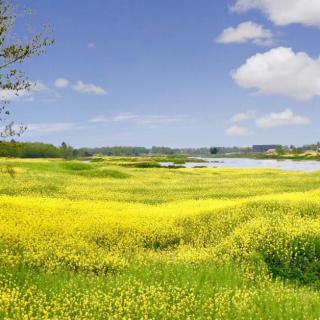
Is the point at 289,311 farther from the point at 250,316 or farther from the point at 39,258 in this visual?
the point at 39,258

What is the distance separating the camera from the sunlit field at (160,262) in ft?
37.8

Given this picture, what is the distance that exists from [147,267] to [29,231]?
5329mm

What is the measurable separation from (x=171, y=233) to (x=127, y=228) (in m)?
1.92

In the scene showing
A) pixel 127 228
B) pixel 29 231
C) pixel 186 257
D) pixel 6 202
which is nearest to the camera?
pixel 186 257

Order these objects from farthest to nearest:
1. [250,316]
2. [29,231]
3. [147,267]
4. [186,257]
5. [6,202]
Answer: [6,202], [29,231], [186,257], [147,267], [250,316]

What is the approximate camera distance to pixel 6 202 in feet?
79.0

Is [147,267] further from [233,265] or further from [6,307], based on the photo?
Answer: [6,307]

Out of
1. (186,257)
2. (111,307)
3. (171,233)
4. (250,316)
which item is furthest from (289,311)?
(171,233)

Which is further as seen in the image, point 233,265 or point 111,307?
point 233,265

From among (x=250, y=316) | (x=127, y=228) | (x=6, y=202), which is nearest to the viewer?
(x=250, y=316)

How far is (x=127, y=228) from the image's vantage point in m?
19.9

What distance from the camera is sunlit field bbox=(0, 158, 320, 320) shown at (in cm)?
1152

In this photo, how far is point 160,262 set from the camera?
623 inches

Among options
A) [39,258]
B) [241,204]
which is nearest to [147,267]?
A: [39,258]
